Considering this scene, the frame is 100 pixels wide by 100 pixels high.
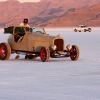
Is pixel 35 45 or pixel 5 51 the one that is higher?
pixel 35 45

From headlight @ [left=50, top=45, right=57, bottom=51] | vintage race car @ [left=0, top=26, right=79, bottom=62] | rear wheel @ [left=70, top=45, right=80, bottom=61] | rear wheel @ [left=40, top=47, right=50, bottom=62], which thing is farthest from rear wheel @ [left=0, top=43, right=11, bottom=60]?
rear wheel @ [left=70, top=45, right=80, bottom=61]

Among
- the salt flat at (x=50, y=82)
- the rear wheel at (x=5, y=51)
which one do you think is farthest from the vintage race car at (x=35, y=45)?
the salt flat at (x=50, y=82)

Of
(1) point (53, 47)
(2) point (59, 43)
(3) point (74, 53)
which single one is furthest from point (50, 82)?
(3) point (74, 53)

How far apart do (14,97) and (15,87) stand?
4.91 feet

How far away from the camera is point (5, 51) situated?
18.8 m

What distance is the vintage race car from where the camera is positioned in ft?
58.6

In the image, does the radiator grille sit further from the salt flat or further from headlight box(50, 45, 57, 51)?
the salt flat

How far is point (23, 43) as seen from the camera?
18750 millimetres

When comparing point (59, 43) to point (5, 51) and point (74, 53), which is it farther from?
point (5, 51)

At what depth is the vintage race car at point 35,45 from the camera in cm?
1788

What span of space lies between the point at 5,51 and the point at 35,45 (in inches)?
53.2

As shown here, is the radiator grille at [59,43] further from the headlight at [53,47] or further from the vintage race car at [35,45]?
the headlight at [53,47]

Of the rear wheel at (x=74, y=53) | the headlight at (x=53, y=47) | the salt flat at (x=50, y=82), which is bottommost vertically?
the salt flat at (x=50, y=82)

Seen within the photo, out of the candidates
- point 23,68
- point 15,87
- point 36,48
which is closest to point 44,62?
point 36,48
